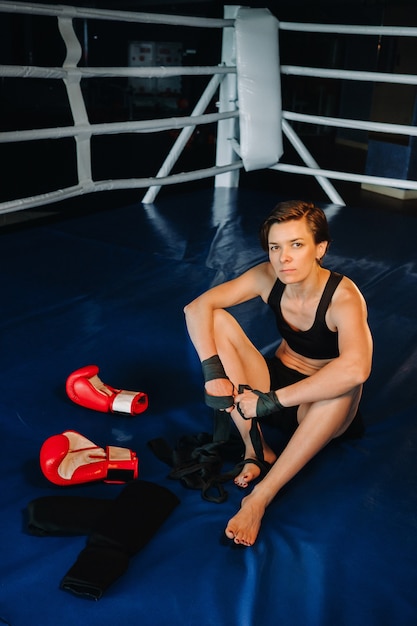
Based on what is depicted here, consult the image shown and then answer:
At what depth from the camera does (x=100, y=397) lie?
2008 millimetres

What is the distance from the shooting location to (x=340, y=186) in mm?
5965

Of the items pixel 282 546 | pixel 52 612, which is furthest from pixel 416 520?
pixel 52 612

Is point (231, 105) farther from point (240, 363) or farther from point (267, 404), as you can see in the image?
point (267, 404)

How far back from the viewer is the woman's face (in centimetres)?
163

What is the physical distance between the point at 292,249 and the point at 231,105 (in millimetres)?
3314

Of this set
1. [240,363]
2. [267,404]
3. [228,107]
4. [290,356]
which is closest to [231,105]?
[228,107]

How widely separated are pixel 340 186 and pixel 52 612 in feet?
17.1

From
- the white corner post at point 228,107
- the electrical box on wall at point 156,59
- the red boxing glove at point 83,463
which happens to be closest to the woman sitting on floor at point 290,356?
the red boxing glove at point 83,463

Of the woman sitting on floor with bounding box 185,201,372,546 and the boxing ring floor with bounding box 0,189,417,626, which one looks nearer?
the boxing ring floor with bounding box 0,189,417,626

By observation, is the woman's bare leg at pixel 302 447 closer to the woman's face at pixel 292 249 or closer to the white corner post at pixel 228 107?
the woman's face at pixel 292 249

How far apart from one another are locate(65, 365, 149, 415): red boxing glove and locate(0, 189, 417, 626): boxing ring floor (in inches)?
1.5

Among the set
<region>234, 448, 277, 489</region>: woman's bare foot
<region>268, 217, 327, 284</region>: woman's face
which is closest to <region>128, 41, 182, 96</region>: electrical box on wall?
<region>268, 217, 327, 284</region>: woman's face

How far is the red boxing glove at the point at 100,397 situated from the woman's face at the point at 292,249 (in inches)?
26.1

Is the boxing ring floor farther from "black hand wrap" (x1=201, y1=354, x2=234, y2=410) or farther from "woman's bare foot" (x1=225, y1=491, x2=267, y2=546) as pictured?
"black hand wrap" (x1=201, y1=354, x2=234, y2=410)
